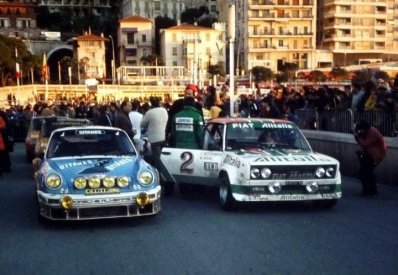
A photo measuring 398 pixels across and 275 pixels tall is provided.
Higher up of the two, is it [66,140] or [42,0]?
[42,0]

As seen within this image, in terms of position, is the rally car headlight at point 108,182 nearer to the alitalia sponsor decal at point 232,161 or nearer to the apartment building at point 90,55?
the alitalia sponsor decal at point 232,161

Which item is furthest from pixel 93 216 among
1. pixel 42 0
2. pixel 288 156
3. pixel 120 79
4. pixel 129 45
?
pixel 42 0

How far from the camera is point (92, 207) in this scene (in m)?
9.02

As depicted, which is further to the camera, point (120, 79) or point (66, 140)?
point (120, 79)

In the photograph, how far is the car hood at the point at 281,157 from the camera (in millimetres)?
10086

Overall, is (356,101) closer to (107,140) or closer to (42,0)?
(107,140)

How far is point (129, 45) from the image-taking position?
124250mm

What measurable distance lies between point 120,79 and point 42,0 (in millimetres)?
55084

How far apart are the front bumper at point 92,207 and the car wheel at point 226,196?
1.56 meters

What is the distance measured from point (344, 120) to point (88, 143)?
779 cm

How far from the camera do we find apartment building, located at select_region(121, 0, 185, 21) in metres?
138

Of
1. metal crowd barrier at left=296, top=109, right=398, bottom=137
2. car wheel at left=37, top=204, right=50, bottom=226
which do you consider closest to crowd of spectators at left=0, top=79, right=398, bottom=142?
metal crowd barrier at left=296, top=109, right=398, bottom=137

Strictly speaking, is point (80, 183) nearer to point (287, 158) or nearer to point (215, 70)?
point (287, 158)

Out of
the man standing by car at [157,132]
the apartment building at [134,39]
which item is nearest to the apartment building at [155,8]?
the apartment building at [134,39]
